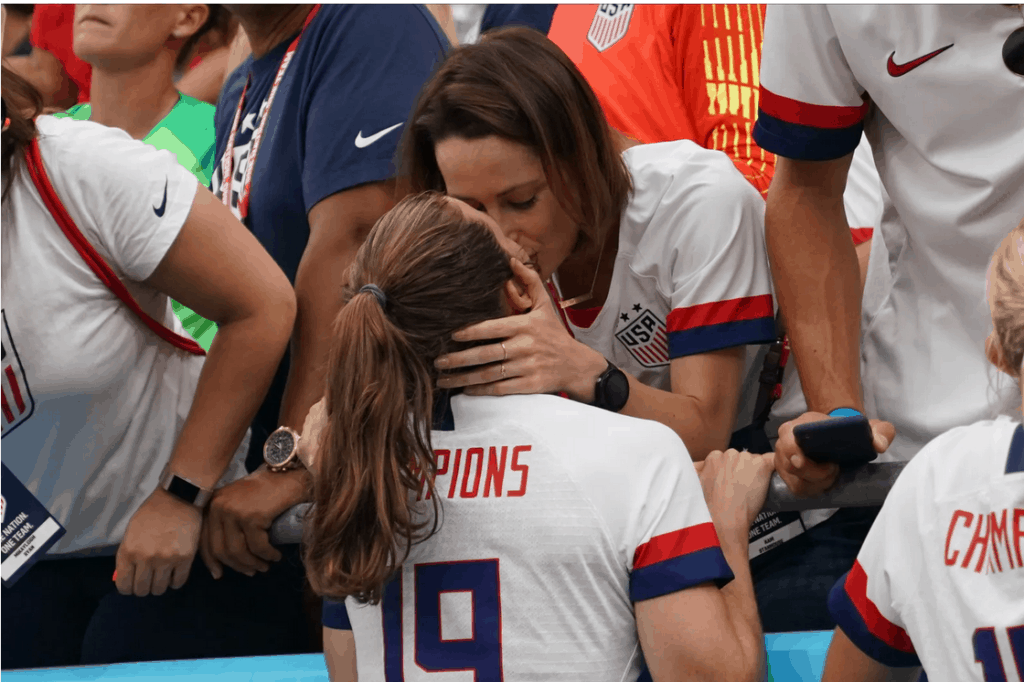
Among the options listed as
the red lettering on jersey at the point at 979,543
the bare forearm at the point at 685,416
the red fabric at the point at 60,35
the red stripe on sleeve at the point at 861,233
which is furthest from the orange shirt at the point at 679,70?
the red fabric at the point at 60,35

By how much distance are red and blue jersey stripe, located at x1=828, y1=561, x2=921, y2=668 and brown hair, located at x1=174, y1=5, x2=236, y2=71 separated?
2.14 meters

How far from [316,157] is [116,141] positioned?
0.37 m

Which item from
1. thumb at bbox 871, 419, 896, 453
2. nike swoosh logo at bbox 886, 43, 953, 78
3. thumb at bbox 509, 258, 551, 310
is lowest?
thumb at bbox 871, 419, 896, 453

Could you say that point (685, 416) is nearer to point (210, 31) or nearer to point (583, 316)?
point (583, 316)

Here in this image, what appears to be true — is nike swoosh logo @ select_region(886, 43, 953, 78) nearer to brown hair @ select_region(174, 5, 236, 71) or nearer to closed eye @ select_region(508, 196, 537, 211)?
closed eye @ select_region(508, 196, 537, 211)

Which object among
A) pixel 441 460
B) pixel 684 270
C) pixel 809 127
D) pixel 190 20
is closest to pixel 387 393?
pixel 441 460

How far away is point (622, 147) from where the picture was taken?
1.97 meters

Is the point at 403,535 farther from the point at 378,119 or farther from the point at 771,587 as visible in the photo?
the point at 378,119

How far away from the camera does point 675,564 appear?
125cm

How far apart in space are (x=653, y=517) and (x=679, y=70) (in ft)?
4.77

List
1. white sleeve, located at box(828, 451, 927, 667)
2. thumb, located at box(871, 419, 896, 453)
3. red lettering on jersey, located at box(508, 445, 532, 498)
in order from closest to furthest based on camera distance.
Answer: white sleeve, located at box(828, 451, 927, 667) < red lettering on jersey, located at box(508, 445, 532, 498) < thumb, located at box(871, 419, 896, 453)

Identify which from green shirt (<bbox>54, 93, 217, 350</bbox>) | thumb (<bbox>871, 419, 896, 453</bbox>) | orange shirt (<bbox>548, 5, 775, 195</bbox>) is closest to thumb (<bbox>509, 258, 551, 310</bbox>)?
thumb (<bbox>871, 419, 896, 453</bbox>)

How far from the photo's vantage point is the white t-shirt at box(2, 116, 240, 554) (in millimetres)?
1656

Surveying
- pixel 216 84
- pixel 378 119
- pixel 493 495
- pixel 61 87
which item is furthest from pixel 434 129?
pixel 61 87
